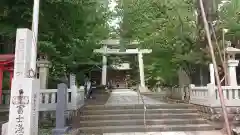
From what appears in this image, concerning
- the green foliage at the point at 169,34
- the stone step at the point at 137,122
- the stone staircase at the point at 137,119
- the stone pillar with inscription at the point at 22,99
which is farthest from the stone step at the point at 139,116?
the stone pillar with inscription at the point at 22,99

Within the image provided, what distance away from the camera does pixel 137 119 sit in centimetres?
1163

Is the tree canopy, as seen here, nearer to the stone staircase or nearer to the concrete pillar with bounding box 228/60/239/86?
the stone staircase

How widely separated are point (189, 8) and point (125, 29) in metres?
11.5

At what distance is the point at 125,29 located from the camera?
82.8 feet

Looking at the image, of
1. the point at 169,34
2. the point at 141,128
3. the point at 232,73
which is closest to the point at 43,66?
the point at 141,128

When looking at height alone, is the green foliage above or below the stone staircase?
above

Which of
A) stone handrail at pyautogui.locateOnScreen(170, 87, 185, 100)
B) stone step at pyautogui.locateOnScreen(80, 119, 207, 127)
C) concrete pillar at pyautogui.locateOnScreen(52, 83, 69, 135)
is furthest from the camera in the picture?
stone handrail at pyautogui.locateOnScreen(170, 87, 185, 100)

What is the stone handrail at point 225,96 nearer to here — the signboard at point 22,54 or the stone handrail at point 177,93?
the stone handrail at point 177,93

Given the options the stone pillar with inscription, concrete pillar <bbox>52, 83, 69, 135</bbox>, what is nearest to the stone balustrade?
concrete pillar <bbox>52, 83, 69, 135</bbox>

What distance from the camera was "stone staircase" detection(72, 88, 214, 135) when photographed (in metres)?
11.0

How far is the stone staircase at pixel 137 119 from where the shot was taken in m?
11.0

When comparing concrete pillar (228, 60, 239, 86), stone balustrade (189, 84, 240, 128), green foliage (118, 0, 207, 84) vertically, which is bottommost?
stone balustrade (189, 84, 240, 128)

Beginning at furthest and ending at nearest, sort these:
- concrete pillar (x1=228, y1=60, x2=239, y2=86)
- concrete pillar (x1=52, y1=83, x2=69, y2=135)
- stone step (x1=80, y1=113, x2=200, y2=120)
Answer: concrete pillar (x1=228, y1=60, x2=239, y2=86) → stone step (x1=80, y1=113, x2=200, y2=120) → concrete pillar (x1=52, y1=83, x2=69, y2=135)

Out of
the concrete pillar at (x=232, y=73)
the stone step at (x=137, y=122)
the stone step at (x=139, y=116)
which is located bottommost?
the stone step at (x=137, y=122)
